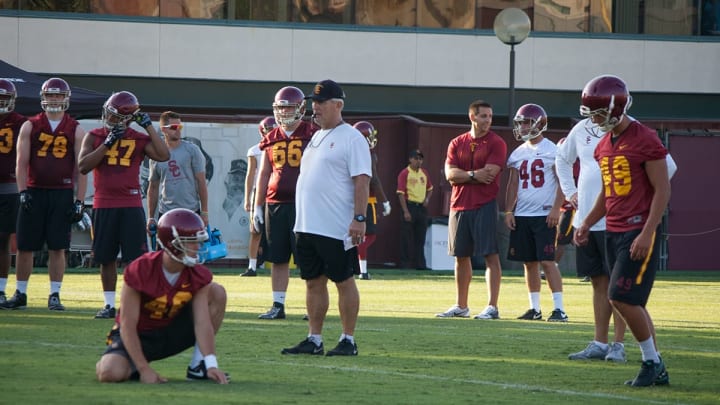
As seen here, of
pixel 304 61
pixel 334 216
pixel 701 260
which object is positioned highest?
pixel 304 61

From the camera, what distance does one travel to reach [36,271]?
22.7 metres

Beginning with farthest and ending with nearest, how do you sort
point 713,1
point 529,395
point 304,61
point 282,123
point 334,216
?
point 713,1
point 304,61
point 282,123
point 334,216
point 529,395

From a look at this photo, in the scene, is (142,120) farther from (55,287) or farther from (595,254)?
(595,254)

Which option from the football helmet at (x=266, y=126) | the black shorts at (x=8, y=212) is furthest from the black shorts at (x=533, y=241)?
the black shorts at (x=8, y=212)

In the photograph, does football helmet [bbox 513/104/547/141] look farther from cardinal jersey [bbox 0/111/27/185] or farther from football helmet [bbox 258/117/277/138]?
cardinal jersey [bbox 0/111/27/185]

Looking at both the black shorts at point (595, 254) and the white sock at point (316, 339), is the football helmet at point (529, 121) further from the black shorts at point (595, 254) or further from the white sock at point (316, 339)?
the white sock at point (316, 339)

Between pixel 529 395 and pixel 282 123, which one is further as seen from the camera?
pixel 282 123

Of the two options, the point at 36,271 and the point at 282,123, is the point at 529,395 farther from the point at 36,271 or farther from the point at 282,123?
the point at 36,271

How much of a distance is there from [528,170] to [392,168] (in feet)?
41.2

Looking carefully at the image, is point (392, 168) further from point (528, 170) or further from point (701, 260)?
A: point (528, 170)

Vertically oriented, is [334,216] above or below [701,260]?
above

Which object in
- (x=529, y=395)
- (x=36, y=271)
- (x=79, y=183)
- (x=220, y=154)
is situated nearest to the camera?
(x=529, y=395)

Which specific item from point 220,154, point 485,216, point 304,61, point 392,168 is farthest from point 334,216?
point 304,61

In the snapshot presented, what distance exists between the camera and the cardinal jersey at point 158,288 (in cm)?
841
